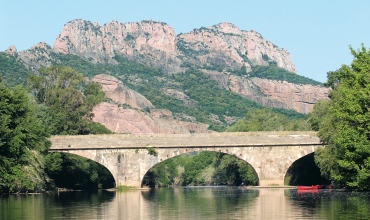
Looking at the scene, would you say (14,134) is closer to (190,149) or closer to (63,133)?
(190,149)

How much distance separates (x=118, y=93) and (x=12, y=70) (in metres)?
22.2

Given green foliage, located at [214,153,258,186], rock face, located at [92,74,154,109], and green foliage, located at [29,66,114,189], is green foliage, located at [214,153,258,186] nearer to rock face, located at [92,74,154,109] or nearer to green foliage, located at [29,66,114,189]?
green foliage, located at [29,66,114,189]

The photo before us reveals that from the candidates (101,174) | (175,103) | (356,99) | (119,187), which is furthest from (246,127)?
(175,103)

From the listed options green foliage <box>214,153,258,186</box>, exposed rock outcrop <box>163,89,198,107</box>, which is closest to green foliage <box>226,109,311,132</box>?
green foliage <box>214,153,258,186</box>

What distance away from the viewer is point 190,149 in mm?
77250

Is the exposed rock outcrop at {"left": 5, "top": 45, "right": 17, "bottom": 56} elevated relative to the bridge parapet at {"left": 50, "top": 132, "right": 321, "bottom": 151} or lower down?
elevated

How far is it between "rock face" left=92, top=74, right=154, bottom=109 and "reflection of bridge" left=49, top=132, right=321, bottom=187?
7590 centimetres

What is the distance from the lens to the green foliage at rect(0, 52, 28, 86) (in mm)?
148137

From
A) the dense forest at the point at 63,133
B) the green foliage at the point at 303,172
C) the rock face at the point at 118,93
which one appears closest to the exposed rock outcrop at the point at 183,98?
the rock face at the point at 118,93

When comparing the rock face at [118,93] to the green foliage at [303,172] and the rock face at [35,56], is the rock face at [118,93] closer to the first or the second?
the rock face at [35,56]

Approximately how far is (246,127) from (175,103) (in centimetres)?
8989

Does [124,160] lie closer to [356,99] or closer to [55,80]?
[55,80]

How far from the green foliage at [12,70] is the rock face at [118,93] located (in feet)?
46.8

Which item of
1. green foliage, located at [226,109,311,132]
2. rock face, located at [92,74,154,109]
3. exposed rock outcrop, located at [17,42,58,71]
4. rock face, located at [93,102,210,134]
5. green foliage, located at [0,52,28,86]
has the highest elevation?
exposed rock outcrop, located at [17,42,58,71]
